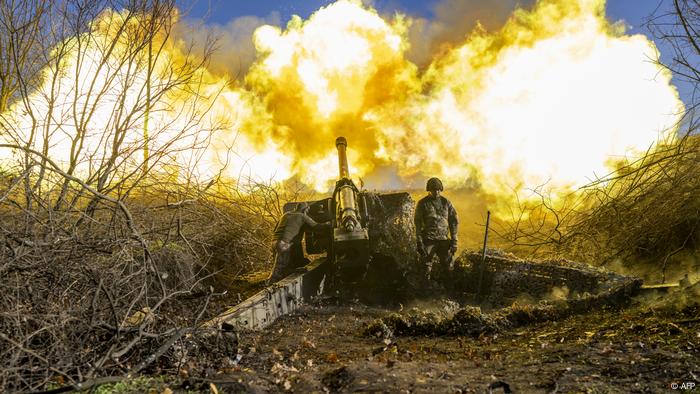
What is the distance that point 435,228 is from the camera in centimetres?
1052

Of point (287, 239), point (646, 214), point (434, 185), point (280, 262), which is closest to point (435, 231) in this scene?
point (434, 185)

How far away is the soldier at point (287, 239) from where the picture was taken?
9539mm

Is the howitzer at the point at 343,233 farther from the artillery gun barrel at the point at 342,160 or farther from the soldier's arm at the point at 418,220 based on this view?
the soldier's arm at the point at 418,220

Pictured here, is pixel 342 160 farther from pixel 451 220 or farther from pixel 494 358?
pixel 494 358

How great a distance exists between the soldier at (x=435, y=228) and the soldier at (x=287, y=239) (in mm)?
1952

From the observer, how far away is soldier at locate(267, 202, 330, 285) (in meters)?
9.54

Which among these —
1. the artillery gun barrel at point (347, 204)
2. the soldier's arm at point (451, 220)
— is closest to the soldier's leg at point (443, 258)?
the soldier's arm at point (451, 220)

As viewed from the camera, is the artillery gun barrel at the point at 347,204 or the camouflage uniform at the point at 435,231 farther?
the camouflage uniform at the point at 435,231

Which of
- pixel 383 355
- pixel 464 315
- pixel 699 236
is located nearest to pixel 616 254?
pixel 699 236

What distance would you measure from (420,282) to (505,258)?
174 cm

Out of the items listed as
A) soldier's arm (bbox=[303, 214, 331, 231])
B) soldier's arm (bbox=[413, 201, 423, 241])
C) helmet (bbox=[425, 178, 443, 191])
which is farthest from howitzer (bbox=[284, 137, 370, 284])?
helmet (bbox=[425, 178, 443, 191])

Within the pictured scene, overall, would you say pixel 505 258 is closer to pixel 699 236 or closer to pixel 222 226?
pixel 699 236

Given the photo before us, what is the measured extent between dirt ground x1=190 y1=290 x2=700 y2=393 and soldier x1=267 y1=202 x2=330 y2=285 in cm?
242

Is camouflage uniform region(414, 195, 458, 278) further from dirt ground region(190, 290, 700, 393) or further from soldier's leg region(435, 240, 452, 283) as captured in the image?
dirt ground region(190, 290, 700, 393)
